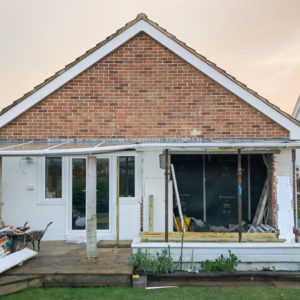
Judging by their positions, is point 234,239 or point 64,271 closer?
point 64,271

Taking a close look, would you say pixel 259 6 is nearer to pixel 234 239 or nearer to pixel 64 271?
pixel 234 239

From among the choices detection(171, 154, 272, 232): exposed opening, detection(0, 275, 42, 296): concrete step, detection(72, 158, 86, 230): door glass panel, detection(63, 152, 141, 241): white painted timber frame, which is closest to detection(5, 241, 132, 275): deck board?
detection(0, 275, 42, 296): concrete step

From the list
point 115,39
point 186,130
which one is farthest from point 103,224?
point 115,39

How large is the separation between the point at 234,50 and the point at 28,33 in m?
8.50

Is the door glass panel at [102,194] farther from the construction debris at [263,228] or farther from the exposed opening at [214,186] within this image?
the construction debris at [263,228]

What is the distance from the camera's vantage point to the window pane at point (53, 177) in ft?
31.4

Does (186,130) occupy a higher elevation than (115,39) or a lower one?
lower

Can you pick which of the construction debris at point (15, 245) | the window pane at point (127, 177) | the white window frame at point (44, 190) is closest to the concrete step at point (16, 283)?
the construction debris at point (15, 245)

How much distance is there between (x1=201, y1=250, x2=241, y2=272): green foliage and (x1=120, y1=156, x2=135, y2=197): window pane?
301 centimetres

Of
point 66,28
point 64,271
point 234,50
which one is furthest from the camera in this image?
point 234,50

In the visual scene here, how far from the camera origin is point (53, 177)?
9617mm

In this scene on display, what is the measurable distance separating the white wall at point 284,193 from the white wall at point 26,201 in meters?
6.07

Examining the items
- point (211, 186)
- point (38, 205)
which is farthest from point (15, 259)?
point (211, 186)

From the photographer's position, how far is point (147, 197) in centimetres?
955
